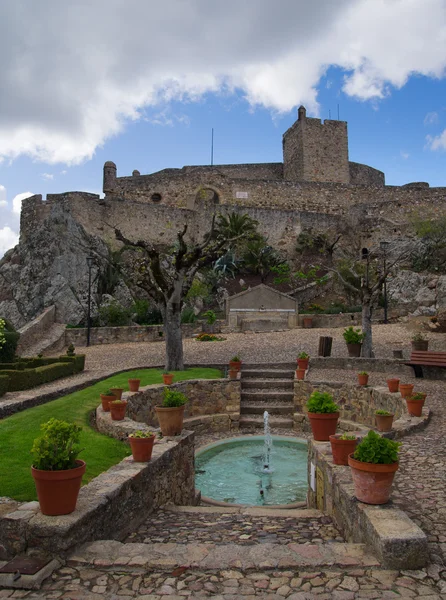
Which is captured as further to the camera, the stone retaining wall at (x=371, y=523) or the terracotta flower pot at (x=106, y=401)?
the terracotta flower pot at (x=106, y=401)

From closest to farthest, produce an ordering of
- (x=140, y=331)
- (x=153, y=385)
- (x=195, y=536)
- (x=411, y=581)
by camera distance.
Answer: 1. (x=411, y=581)
2. (x=195, y=536)
3. (x=153, y=385)
4. (x=140, y=331)

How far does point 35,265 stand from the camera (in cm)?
2402

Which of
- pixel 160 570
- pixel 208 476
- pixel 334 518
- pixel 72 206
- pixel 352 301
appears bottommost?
pixel 208 476

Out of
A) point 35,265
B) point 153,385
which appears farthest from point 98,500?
point 35,265

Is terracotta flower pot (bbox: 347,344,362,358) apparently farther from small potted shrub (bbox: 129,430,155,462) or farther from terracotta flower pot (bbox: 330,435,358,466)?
small potted shrub (bbox: 129,430,155,462)

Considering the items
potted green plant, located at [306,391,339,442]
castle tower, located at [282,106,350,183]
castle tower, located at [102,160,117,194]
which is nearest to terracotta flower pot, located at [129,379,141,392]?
potted green plant, located at [306,391,339,442]

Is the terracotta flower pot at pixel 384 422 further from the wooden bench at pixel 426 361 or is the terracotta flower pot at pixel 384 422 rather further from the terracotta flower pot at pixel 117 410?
the wooden bench at pixel 426 361

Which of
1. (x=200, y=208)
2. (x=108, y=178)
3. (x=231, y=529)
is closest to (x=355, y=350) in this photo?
(x=231, y=529)

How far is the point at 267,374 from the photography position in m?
13.0

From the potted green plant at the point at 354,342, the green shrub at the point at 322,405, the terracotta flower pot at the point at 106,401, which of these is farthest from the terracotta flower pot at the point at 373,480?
the potted green plant at the point at 354,342

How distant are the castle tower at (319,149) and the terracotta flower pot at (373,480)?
3559 centimetres

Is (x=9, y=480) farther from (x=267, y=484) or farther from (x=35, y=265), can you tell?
(x=35, y=265)

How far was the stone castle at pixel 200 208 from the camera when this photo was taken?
23969 mm

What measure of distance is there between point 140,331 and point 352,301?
13.1 metres
